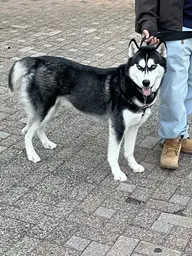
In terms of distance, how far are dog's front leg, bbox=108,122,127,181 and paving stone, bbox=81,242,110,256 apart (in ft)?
3.34

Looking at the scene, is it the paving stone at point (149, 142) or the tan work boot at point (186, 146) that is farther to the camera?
the paving stone at point (149, 142)

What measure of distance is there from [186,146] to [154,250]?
1.76m

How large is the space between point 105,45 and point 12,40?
5.17 feet

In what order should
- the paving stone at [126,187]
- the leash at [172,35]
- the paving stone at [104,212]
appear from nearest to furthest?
the paving stone at [104,212] < the paving stone at [126,187] < the leash at [172,35]

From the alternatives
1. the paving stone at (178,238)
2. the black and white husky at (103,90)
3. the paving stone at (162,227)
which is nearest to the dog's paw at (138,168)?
the black and white husky at (103,90)

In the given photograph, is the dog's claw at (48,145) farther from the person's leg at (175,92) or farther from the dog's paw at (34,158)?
the person's leg at (175,92)

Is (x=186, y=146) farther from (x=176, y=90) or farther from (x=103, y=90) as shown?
(x=103, y=90)

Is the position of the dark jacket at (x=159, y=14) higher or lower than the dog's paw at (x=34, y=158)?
higher

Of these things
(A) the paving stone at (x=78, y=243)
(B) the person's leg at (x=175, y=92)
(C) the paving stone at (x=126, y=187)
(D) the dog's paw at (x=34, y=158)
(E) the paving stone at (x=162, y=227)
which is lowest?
(C) the paving stone at (x=126, y=187)

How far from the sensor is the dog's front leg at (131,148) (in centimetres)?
468

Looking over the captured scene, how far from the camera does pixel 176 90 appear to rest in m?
4.65

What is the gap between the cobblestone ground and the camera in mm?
3615

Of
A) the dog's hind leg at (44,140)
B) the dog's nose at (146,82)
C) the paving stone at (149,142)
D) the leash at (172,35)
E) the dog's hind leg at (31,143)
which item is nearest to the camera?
the dog's nose at (146,82)

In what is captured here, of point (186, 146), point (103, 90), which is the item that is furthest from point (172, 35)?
point (186, 146)
